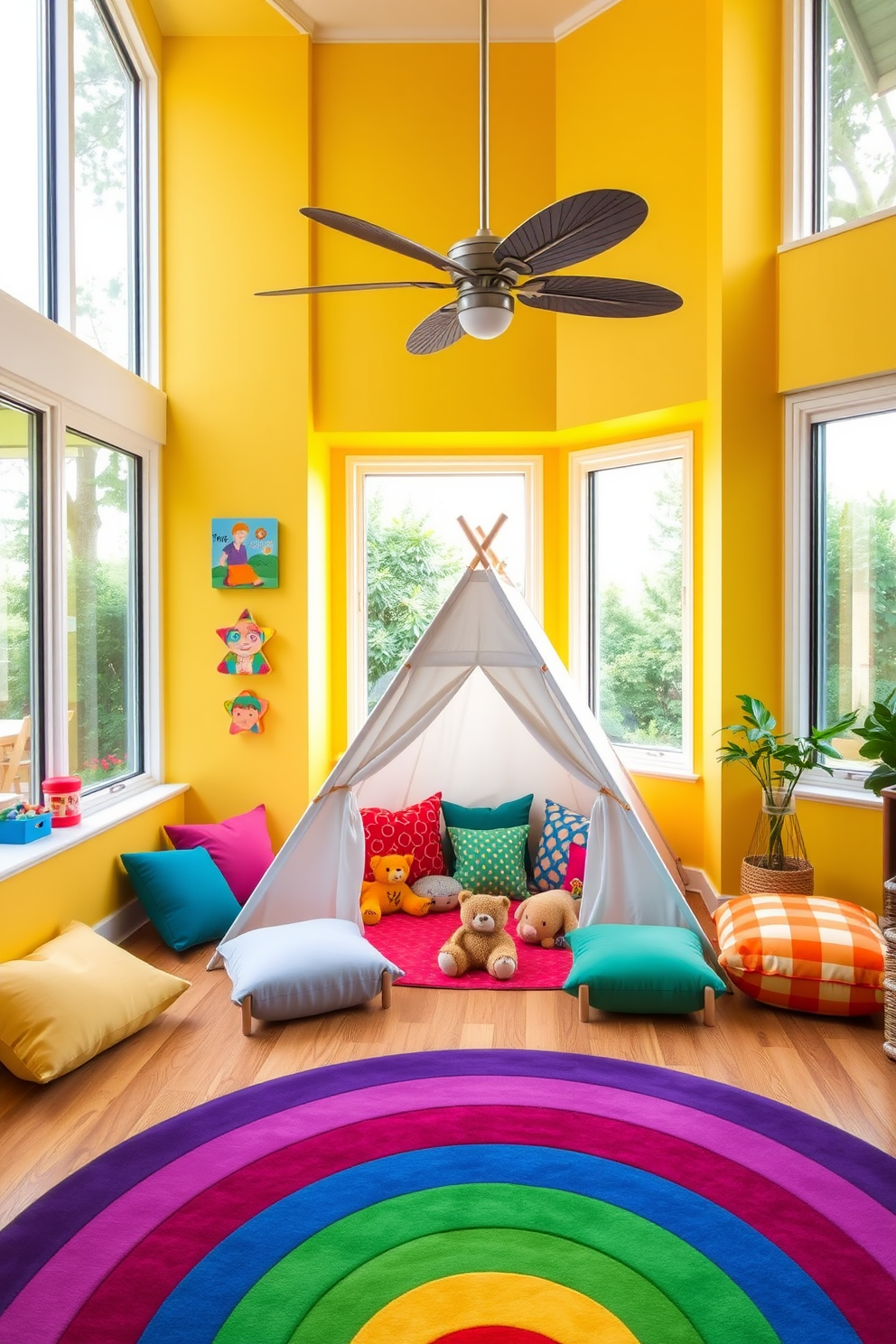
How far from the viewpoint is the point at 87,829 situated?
3.69 m

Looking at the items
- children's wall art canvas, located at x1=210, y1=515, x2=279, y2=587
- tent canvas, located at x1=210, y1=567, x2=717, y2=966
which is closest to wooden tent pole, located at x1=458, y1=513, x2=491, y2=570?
tent canvas, located at x1=210, y1=567, x2=717, y2=966

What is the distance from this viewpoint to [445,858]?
4773 millimetres

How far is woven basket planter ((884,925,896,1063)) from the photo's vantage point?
2.97 meters

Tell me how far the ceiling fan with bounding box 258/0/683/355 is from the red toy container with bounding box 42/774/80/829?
202cm

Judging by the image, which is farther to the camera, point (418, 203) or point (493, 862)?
point (418, 203)

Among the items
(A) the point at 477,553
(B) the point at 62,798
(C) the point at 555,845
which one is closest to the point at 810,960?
(C) the point at 555,845

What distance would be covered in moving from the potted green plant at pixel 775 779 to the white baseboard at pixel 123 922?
100 inches

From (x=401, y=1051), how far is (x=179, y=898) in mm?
1342

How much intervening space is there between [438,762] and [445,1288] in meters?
3.07

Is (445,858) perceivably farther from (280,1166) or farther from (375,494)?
(280,1166)

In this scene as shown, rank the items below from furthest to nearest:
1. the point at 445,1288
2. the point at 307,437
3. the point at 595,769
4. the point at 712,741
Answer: the point at 307,437 < the point at 712,741 < the point at 595,769 < the point at 445,1288

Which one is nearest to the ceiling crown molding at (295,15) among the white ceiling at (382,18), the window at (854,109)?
the white ceiling at (382,18)

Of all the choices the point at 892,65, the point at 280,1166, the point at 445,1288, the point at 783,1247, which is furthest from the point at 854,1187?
the point at 892,65

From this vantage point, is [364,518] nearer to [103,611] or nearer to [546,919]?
[103,611]
